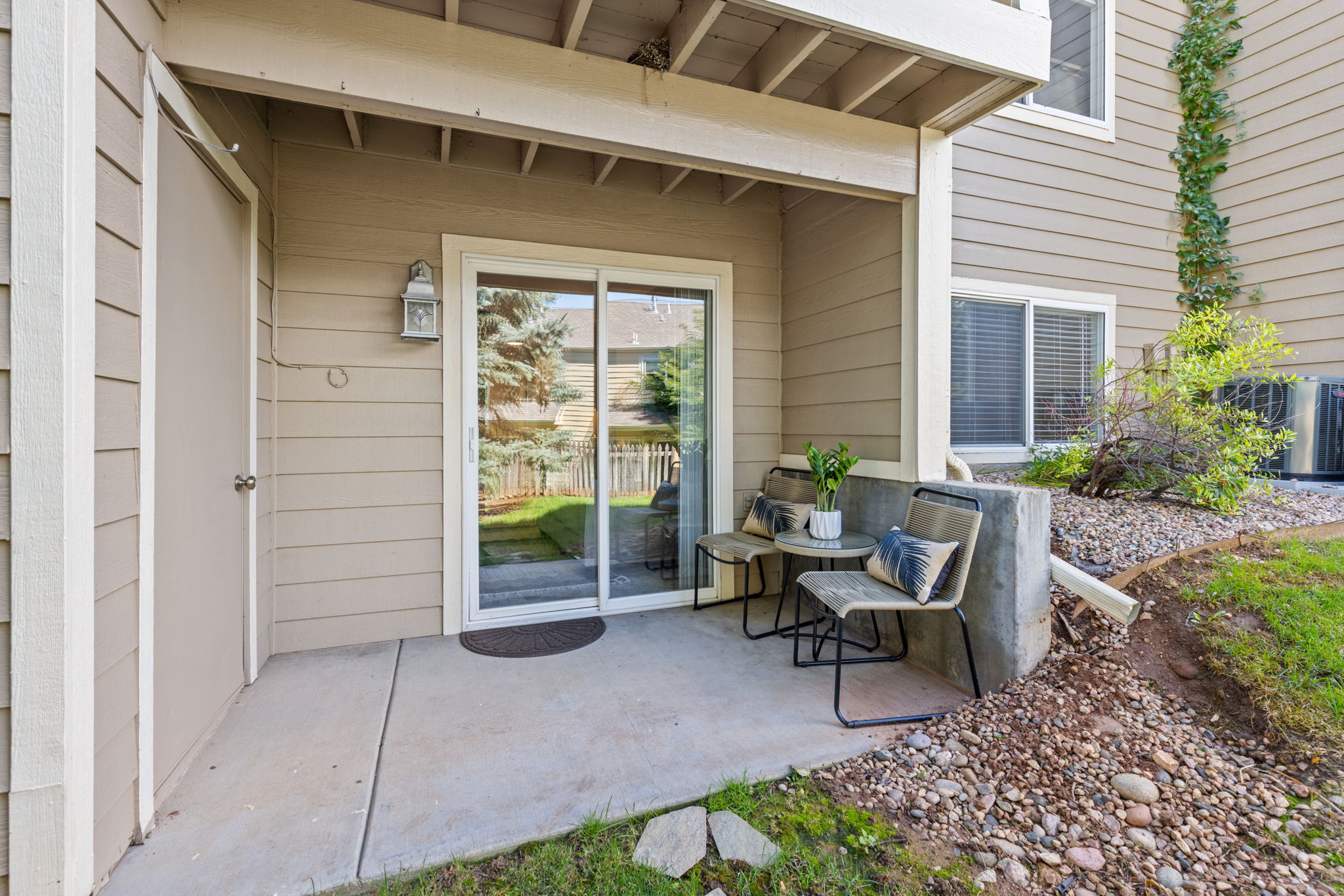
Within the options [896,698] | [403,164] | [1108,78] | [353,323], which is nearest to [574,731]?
[896,698]

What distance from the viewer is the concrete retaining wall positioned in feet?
7.58

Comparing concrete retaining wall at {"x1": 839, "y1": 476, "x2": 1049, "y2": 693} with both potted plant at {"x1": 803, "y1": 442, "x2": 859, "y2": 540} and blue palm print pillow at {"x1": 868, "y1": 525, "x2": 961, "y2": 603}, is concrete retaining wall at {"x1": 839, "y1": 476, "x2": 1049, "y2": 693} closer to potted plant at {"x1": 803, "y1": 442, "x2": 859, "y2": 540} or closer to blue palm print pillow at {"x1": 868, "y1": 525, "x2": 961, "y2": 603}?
blue palm print pillow at {"x1": 868, "y1": 525, "x2": 961, "y2": 603}

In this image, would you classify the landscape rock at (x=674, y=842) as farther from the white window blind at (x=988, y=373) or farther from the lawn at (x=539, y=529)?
the white window blind at (x=988, y=373)

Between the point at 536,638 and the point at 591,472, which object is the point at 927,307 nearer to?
the point at 591,472

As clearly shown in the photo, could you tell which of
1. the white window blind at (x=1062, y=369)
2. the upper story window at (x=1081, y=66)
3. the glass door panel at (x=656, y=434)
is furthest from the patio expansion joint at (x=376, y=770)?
the upper story window at (x=1081, y=66)

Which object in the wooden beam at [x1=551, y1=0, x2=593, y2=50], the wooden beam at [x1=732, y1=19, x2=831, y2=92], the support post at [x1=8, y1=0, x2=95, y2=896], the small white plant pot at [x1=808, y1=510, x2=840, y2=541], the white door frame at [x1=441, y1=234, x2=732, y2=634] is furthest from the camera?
the white door frame at [x1=441, y1=234, x2=732, y2=634]

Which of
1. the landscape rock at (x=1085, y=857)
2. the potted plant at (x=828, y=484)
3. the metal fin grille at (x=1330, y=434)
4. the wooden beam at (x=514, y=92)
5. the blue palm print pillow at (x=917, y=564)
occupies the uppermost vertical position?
the wooden beam at (x=514, y=92)

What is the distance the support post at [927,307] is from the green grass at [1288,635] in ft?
3.78

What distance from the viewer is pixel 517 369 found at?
3.30 m

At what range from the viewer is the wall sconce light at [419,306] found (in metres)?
2.98

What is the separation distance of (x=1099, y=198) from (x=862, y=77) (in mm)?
3036

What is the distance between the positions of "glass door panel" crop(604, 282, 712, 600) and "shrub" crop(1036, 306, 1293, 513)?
2.48 meters

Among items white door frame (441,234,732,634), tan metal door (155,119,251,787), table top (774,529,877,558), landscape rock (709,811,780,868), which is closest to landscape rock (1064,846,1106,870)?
landscape rock (709,811,780,868)

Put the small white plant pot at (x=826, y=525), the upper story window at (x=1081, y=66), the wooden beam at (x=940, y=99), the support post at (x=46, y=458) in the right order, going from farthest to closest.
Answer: the upper story window at (x=1081, y=66) → the small white plant pot at (x=826, y=525) → the wooden beam at (x=940, y=99) → the support post at (x=46, y=458)
